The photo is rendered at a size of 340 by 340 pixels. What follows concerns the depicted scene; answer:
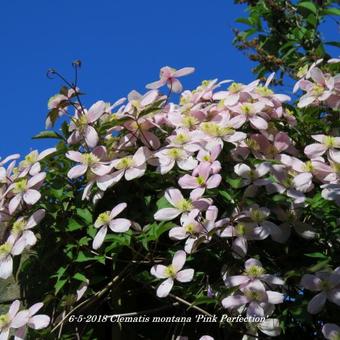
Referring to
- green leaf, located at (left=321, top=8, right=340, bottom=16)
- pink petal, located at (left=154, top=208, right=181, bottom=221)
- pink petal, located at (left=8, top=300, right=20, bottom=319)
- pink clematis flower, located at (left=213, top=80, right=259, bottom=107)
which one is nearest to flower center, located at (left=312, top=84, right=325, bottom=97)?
pink clematis flower, located at (left=213, top=80, right=259, bottom=107)

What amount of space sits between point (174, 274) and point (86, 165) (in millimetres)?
306

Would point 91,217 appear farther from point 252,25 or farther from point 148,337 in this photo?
point 252,25

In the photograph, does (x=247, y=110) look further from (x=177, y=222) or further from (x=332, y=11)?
(x=332, y=11)

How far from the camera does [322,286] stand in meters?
1.24

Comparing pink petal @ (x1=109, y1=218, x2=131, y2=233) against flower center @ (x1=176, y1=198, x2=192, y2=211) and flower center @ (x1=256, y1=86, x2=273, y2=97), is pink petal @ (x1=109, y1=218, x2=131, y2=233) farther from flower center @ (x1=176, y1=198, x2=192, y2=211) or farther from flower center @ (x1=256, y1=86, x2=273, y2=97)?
flower center @ (x1=256, y1=86, x2=273, y2=97)

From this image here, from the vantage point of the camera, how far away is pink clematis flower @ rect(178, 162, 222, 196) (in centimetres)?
132

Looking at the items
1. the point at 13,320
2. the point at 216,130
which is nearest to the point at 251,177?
the point at 216,130

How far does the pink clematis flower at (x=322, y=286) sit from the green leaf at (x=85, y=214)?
44 cm

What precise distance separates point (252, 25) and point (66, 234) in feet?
6.22

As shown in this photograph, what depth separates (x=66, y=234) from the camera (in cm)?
141

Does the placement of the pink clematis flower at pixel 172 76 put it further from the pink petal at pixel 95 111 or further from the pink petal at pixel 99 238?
the pink petal at pixel 99 238

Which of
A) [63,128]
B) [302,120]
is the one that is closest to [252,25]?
[302,120]

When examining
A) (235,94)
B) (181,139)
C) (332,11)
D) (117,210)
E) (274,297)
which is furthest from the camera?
(332,11)

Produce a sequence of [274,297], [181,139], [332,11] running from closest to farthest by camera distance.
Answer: [274,297], [181,139], [332,11]
